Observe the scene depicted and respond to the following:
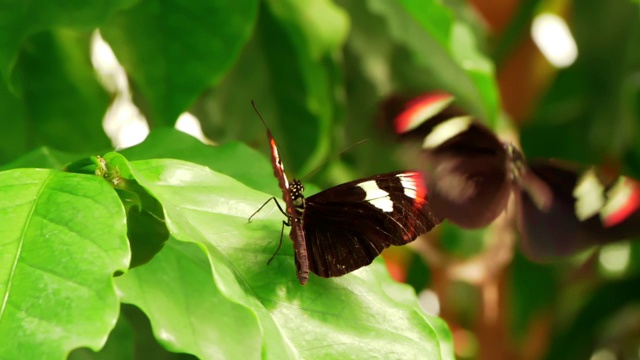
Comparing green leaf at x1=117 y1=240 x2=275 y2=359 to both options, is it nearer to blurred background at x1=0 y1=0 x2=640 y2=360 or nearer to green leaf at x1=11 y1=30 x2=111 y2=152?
blurred background at x1=0 y1=0 x2=640 y2=360

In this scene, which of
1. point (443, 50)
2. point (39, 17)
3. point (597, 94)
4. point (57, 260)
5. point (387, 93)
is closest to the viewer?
point (57, 260)

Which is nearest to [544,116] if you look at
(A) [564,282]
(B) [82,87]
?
(A) [564,282]

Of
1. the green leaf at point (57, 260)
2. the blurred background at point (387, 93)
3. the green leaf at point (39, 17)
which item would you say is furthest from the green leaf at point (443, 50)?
the green leaf at point (57, 260)

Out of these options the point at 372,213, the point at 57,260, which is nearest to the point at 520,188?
the point at 372,213

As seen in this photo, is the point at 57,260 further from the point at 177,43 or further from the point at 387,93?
the point at 387,93

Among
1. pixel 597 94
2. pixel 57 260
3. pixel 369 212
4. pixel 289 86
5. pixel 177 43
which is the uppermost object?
pixel 597 94

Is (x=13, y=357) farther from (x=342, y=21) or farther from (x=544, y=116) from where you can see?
(x=544, y=116)

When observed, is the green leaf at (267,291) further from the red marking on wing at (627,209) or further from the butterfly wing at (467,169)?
the red marking on wing at (627,209)

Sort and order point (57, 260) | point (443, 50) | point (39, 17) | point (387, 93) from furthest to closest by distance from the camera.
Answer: point (387, 93)
point (443, 50)
point (39, 17)
point (57, 260)
